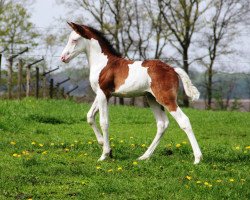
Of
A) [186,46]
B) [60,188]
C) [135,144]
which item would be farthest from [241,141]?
[186,46]

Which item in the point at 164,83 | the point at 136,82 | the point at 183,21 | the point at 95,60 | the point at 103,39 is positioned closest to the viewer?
the point at 164,83

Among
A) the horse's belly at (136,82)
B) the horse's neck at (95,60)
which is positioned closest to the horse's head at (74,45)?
the horse's neck at (95,60)

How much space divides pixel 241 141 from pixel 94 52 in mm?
6970

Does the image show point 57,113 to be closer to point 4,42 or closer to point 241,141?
point 241,141

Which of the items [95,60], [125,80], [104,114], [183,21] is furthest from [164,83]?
[183,21]

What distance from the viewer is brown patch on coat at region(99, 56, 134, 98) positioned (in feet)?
36.7

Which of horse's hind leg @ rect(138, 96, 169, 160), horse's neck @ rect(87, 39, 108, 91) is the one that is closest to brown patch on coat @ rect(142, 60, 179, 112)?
horse's hind leg @ rect(138, 96, 169, 160)

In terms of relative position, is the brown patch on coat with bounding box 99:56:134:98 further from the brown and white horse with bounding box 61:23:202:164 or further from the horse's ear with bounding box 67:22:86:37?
the horse's ear with bounding box 67:22:86:37

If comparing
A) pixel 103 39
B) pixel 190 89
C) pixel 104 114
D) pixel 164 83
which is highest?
pixel 103 39

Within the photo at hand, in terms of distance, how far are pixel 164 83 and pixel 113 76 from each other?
993 mm

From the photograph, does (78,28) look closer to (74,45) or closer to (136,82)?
(74,45)

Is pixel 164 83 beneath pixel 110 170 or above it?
above

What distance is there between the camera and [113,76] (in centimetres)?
1126

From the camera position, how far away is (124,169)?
10.2 m
